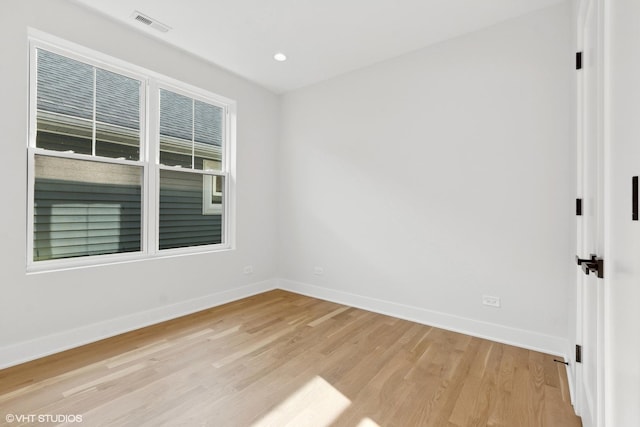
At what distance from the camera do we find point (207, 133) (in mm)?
3807

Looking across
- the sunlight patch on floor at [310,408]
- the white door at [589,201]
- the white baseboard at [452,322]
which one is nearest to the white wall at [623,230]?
the white door at [589,201]

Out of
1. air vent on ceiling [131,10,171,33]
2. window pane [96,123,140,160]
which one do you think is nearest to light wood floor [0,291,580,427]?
window pane [96,123,140,160]

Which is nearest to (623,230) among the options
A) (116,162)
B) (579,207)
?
(579,207)

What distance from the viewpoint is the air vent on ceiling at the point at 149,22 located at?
8.90ft

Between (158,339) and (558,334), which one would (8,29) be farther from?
(558,334)

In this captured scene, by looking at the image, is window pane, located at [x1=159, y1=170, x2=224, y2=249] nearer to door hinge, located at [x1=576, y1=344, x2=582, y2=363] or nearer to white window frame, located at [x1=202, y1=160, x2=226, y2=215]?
white window frame, located at [x1=202, y1=160, x2=226, y2=215]

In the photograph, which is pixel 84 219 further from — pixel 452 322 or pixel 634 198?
pixel 452 322

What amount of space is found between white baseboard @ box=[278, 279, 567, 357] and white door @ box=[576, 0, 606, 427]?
0.83m

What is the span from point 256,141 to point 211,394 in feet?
10.6

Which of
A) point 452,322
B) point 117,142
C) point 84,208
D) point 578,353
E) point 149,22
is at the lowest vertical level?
point 452,322

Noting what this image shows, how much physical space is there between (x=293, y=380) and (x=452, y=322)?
1.81m

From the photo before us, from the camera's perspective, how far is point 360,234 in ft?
12.1

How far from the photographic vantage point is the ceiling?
258 cm

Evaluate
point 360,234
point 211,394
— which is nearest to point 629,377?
point 211,394
